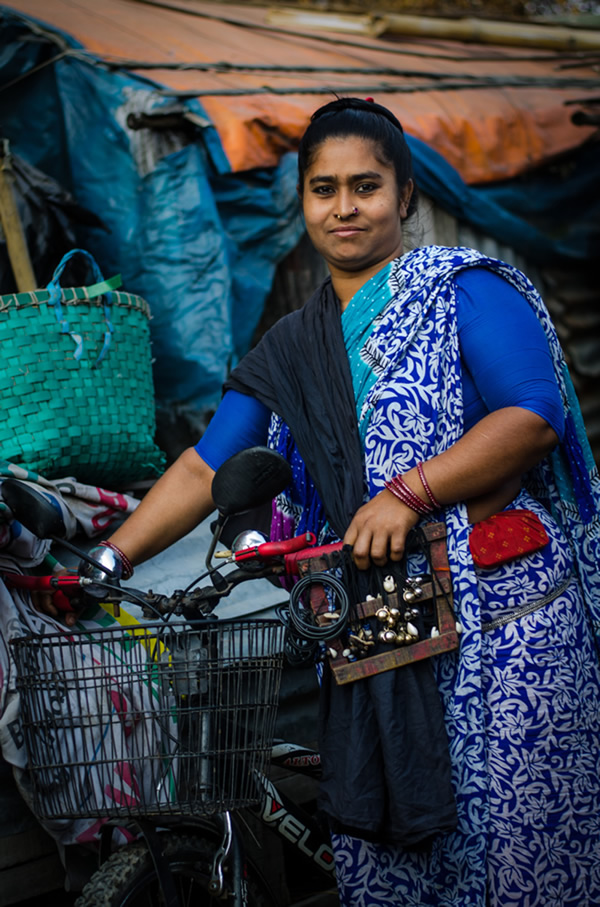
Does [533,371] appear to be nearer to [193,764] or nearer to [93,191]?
[193,764]

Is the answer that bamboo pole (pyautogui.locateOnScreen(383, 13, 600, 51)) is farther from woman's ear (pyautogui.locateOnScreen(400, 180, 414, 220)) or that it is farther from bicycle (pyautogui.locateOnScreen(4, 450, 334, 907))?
bicycle (pyautogui.locateOnScreen(4, 450, 334, 907))

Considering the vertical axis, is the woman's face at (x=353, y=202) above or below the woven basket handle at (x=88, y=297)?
below

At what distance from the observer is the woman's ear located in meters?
1.96

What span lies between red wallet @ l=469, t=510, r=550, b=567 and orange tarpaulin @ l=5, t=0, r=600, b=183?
2559 millimetres

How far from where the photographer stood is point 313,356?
191 cm

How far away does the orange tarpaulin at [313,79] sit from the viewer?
4.02 meters

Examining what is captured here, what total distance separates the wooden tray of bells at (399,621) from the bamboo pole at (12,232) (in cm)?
213

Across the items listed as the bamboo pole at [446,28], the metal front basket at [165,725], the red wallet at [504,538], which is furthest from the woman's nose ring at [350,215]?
the bamboo pole at [446,28]

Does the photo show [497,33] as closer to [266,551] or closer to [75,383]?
[75,383]

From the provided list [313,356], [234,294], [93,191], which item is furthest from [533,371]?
[93,191]

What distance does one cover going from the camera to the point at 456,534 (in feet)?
5.66

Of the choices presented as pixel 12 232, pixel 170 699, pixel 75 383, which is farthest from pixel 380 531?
pixel 12 232

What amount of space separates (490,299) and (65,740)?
1.18 meters

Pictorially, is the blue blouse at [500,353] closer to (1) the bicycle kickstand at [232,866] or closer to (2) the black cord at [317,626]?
(2) the black cord at [317,626]
